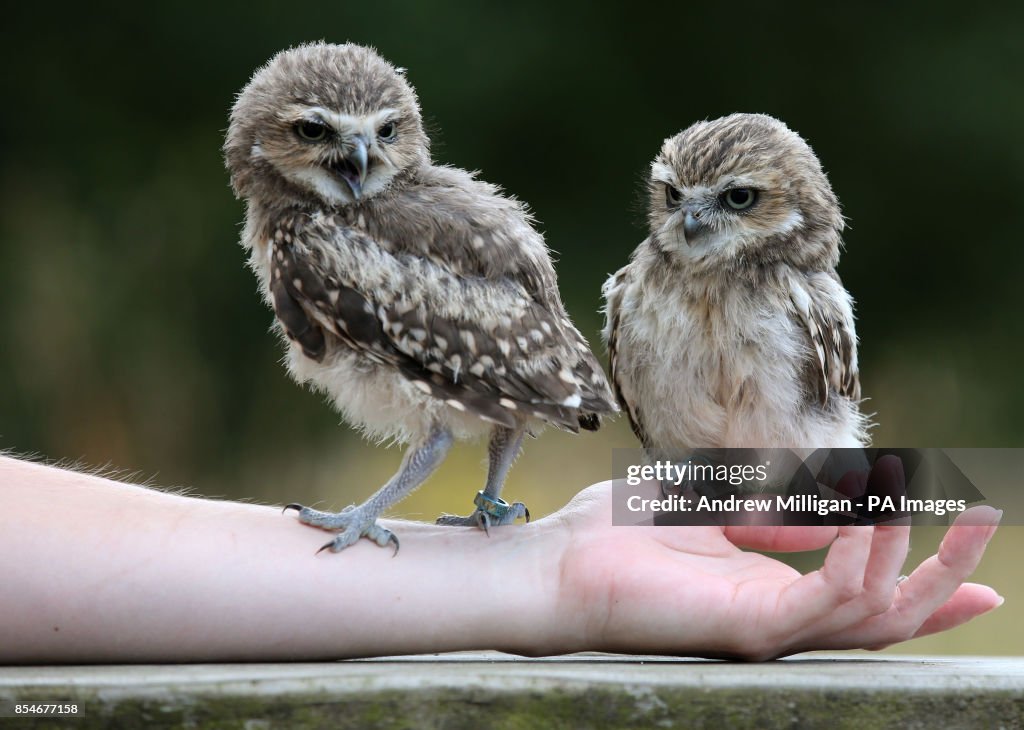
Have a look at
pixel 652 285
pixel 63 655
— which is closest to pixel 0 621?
pixel 63 655

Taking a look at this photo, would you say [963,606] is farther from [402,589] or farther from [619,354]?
[619,354]

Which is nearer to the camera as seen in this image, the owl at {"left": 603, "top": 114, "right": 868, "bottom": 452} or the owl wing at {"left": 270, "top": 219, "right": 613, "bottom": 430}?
the owl wing at {"left": 270, "top": 219, "right": 613, "bottom": 430}

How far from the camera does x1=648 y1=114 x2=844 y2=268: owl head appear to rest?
309 centimetres

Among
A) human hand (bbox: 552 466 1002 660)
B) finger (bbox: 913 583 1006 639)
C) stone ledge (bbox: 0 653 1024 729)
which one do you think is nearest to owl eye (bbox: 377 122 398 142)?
human hand (bbox: 552 466 1002 660)

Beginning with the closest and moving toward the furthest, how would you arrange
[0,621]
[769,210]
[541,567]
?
[0,621] < [541,567] < [769,210]

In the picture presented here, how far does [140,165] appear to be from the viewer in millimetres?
7301

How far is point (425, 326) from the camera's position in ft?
8.82

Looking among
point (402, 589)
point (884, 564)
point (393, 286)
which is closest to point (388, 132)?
point (393, 286)

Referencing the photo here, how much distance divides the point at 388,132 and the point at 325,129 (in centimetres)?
15

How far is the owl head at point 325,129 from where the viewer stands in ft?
9.07

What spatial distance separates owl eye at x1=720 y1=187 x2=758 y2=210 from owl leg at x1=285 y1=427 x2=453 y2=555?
3.24ft

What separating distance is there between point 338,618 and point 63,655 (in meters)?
0.50

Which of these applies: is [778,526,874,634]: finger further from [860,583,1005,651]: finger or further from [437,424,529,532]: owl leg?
[437,424,529,532]: owl leg

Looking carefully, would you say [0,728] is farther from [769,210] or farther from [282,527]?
[769,210]
